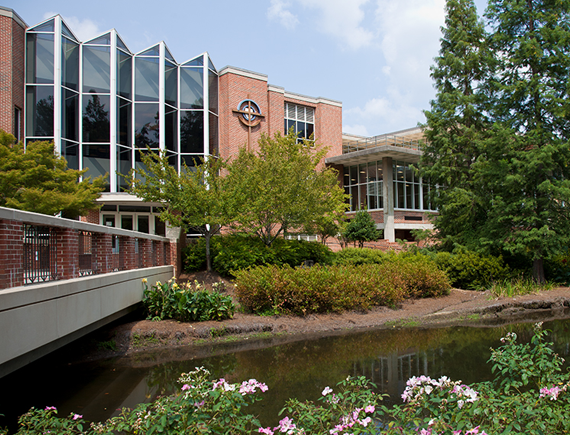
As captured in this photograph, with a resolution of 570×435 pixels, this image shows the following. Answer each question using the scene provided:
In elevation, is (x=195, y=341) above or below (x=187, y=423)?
below

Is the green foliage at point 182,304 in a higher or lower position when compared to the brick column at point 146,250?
lower

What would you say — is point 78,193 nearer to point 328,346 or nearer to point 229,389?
point 328,346

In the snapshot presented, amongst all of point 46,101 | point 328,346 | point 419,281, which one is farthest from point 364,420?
point 46,101

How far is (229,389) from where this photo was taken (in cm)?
300

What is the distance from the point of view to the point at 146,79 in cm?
2348

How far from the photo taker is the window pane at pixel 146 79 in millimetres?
23281

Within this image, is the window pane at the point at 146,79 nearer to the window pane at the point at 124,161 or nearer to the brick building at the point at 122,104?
the brick building at the point at 122,104

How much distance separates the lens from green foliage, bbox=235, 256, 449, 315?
37.8ft

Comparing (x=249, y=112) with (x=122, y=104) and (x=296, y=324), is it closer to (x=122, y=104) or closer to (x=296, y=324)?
(x=122, y=104)

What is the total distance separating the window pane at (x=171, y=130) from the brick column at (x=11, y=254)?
771 inches

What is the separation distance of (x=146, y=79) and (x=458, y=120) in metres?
17.1

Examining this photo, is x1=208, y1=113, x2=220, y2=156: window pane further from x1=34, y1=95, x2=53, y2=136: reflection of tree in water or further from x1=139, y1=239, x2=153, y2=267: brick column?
x1=139, y1=239, x2=153, y2=267: brick column

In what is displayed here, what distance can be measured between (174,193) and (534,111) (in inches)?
594

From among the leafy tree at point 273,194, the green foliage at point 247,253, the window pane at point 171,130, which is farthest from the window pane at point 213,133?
the green foliage at point 247,253
